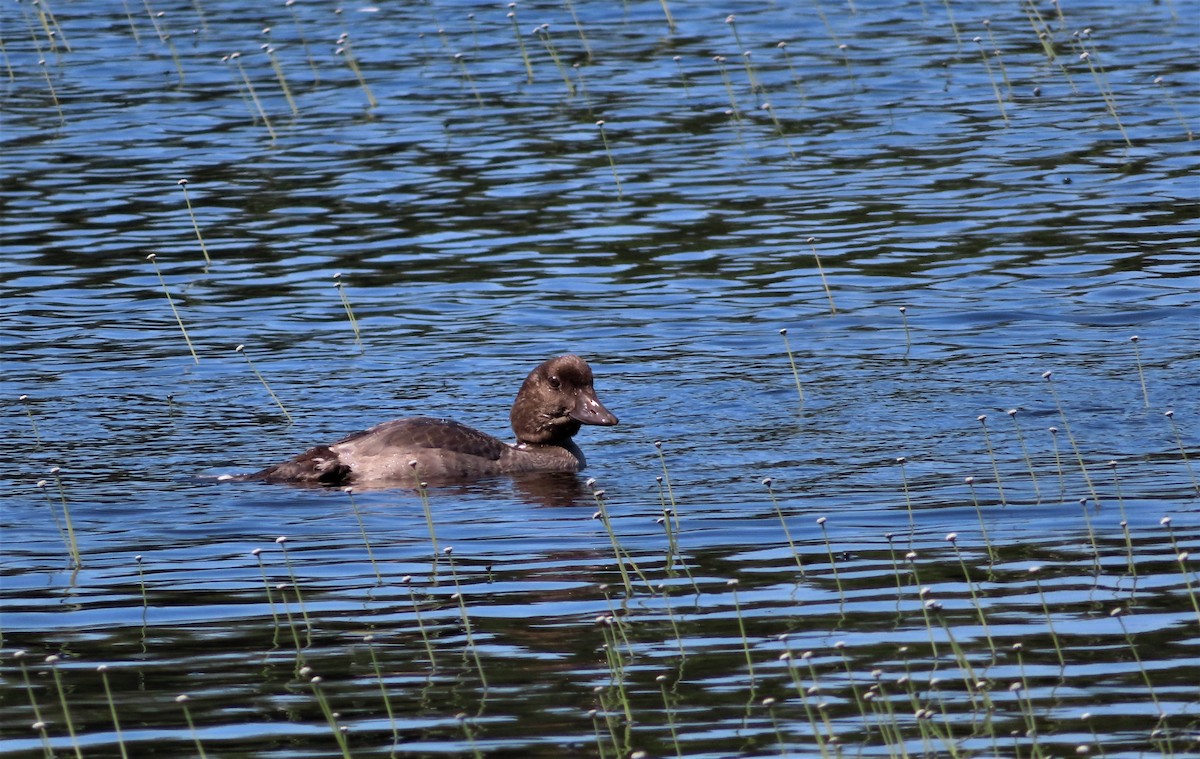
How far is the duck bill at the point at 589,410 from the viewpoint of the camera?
13.6 meters

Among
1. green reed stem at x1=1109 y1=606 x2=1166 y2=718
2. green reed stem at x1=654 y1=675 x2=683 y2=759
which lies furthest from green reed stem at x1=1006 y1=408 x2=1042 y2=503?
green reed stem at x1=654 y1=675 x2=683 y2=759

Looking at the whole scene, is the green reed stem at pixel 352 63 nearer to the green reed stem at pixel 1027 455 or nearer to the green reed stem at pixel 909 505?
the green reed stem at pixel 1027 455

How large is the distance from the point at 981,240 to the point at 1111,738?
1144cm

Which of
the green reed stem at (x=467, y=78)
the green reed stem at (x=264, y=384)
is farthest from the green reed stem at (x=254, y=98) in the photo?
the green reed stem at (x=264, y=384)

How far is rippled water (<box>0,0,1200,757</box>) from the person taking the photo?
858 centimetres

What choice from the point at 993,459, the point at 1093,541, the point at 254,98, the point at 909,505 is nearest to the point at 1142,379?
the point at 993,459

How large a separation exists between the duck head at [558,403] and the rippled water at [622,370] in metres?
0.35

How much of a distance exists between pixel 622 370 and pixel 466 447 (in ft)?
Result: 8.36

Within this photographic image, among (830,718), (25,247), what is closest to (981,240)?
(25,247)

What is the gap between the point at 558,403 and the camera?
13734 millimetres

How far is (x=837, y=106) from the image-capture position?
952 inches

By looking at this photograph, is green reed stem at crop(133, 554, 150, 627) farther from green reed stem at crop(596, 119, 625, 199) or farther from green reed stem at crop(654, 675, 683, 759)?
green reed stem at crop(596, 119, 625, 199)

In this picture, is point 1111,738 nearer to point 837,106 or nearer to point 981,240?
point 981,240

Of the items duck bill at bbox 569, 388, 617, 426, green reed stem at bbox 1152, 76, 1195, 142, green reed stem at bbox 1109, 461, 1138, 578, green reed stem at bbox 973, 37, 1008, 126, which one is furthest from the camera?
green reed stem at bbox 973, 37, 1008, 126
